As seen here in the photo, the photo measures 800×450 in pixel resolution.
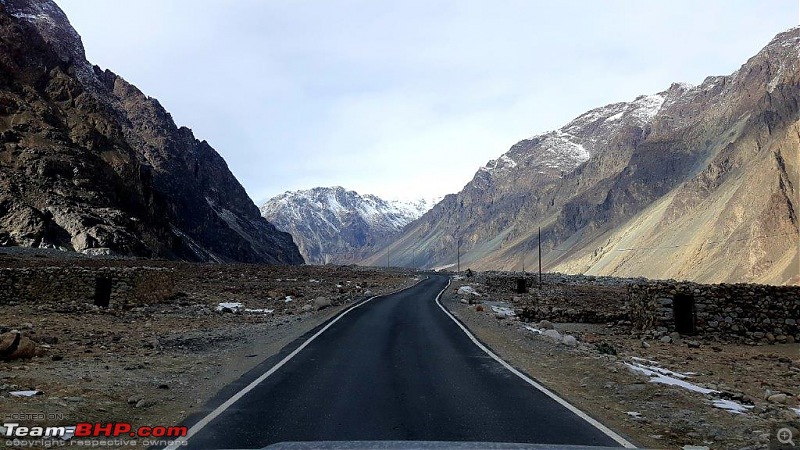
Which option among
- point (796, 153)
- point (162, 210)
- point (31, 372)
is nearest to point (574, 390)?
point (31, 372)

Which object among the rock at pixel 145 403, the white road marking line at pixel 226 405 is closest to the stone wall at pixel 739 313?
the white road marking line at pixel 226 405

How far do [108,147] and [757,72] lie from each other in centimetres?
17548

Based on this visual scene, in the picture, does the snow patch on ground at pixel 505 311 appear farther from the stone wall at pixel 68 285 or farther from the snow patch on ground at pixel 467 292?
the stone wall at pixel 68 285

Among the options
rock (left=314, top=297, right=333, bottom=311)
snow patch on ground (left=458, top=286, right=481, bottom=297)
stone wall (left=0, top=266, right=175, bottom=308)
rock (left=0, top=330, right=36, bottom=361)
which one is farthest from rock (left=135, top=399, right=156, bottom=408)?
snow patch on ground (left=458, top=286, right=481, bottom=297)

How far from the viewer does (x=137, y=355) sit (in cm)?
1290

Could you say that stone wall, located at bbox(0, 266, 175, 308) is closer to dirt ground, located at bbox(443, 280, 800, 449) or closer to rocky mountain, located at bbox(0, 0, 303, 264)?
dirt ground, located at bbox(443, 280, 800, 449)

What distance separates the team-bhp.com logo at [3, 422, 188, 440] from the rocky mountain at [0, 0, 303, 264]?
4394 cm

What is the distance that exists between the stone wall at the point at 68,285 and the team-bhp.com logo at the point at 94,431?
16.3 metres

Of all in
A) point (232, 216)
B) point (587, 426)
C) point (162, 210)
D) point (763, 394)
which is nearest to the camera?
point (587, 426)

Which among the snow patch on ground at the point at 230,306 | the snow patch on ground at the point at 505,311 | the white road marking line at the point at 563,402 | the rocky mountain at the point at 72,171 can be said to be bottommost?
the snow patch on ground at the point at 505,311

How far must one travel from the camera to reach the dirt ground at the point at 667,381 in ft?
26.1

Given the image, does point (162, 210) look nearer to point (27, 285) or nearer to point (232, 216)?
point (27, 285)

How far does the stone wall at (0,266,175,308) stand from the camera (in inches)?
851

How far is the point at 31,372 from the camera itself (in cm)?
1008
